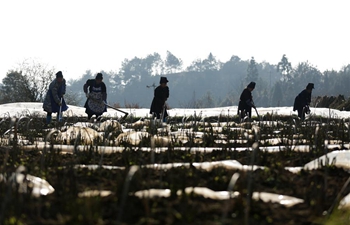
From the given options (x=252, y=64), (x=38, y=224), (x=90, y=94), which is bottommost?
(x=38, y=224)

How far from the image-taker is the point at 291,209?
117 inches

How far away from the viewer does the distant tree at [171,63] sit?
156875mm

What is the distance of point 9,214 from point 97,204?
45 cm

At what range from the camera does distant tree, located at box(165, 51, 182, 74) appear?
515ft

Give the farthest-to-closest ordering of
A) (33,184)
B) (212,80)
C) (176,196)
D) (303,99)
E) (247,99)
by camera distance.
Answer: (212,80) < (303,99) < (247,99) < (33,184) < (176,196)

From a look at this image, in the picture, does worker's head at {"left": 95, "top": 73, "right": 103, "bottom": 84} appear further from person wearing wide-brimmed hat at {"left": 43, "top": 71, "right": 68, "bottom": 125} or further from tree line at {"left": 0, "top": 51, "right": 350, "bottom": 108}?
tree line at {"left": 0, "top": 51, "right": 350, "bottom": 108}

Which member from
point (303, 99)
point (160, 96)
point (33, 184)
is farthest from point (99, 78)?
point (33, 184)

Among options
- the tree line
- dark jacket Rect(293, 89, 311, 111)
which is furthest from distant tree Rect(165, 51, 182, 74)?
dark jacket Rect(293, 89, 311, 111)

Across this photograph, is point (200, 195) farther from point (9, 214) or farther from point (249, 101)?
point (249, 101)

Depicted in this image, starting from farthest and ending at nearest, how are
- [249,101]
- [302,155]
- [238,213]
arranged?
[249,101]
[302,155]
[238,213]

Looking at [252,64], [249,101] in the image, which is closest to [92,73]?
[252,64]

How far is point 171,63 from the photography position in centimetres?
15750

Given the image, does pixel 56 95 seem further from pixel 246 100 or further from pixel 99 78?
pixel 246 100

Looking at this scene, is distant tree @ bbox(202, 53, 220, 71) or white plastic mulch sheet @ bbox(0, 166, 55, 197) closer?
white plastic mulch sheet @ bbox(0, 166, 55, 197)
